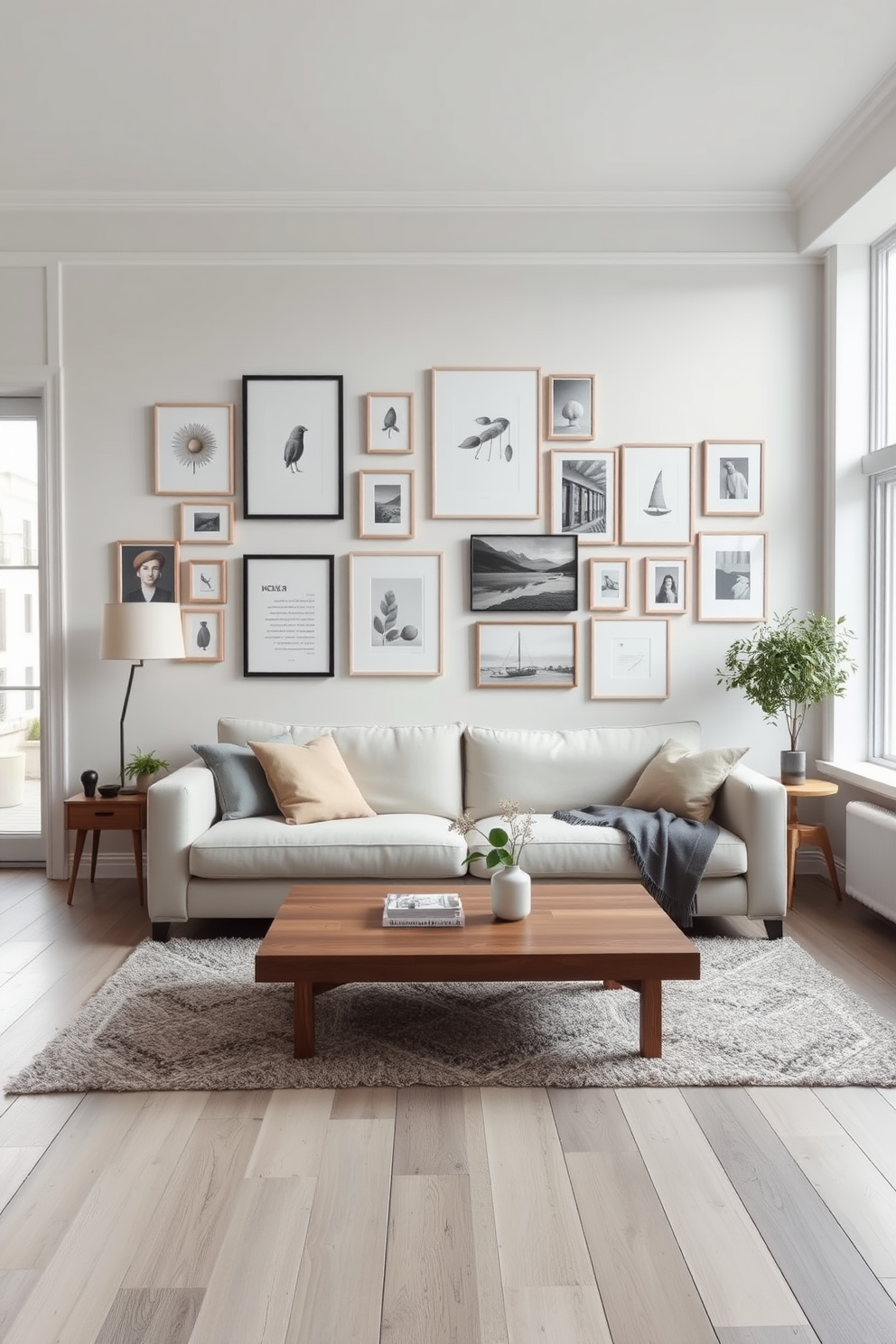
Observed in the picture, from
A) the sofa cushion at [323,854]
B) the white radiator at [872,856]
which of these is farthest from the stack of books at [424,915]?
the white radiator at [872,856]

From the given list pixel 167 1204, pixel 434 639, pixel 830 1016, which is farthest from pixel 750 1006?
pixel 434 639

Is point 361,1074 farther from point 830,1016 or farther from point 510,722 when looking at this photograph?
point 510,722

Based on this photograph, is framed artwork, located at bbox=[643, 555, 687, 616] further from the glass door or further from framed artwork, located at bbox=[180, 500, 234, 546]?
the glass door

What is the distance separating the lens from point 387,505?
455cm

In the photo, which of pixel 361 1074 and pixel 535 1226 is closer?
pixel 535 1226

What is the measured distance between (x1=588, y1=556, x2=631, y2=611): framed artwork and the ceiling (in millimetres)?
1717

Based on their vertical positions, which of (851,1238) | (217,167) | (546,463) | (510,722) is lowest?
(851,1238)

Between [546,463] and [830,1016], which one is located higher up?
[546,463]

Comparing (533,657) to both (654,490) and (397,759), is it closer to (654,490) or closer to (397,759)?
(397,759)

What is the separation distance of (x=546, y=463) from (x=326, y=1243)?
138 inches

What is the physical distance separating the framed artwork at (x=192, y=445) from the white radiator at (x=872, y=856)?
323cm

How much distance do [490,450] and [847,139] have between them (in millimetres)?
1939

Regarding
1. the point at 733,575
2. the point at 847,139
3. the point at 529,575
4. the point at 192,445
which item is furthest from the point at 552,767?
the point at 847,139

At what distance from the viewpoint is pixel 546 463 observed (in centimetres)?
456
